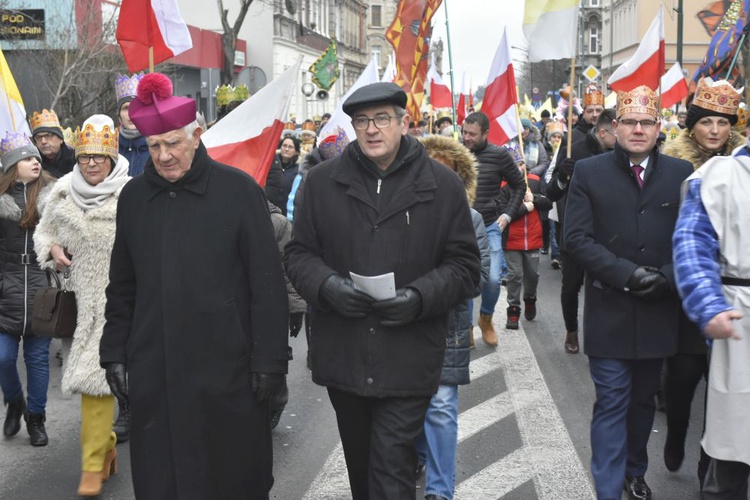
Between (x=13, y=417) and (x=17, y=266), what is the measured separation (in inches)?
39.9

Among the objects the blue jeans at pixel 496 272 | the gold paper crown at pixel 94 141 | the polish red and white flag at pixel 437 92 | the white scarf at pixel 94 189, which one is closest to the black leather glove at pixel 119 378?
the white scarf at pixel 94 189

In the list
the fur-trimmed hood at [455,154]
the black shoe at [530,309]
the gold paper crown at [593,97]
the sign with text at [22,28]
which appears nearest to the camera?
the fur-trimmed hood at [455,154]

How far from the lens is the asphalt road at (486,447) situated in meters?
5.68

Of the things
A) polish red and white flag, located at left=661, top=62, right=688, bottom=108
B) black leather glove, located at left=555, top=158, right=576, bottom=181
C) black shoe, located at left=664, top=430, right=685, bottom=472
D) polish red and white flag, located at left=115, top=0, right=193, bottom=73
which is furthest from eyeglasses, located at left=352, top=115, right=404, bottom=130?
polish red and white flag, located at left=661, top=62, right=688, bottom=108

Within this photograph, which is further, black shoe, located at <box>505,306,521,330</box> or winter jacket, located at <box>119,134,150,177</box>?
black shoe, located at <box>505,306,521,330</box>

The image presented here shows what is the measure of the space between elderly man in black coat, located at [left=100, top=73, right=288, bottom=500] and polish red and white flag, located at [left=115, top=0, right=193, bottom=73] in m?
3.71

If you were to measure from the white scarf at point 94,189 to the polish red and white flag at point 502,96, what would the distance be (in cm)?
611

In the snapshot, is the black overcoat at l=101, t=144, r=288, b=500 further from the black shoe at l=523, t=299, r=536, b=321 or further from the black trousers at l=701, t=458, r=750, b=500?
the black shoe at l=523, t=299, r=536, b=321

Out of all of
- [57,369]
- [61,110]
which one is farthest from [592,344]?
[61,110]

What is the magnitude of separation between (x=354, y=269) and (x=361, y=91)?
0.73 m

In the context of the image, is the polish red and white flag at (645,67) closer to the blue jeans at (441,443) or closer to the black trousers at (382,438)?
the blue jeans at (441,443)

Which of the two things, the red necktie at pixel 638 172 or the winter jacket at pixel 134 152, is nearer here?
the red necktie at pixel 638 172

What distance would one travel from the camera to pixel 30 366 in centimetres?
647

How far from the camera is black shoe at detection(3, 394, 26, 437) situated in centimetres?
677
